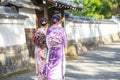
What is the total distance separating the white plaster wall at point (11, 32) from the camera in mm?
11156

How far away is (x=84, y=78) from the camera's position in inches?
395

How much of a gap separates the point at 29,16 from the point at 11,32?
2562 millimetres

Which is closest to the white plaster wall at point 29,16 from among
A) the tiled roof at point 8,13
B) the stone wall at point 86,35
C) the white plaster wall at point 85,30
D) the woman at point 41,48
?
the tiled roof at point 8,13

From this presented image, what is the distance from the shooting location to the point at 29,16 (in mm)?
14211

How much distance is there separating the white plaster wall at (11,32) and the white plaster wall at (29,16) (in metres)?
1.14

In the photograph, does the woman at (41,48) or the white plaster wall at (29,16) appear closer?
the woman at (41,48)

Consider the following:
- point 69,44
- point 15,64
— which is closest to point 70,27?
point 69,44

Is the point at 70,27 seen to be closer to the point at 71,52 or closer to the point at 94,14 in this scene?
the point at 71,52

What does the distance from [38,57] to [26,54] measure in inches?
162

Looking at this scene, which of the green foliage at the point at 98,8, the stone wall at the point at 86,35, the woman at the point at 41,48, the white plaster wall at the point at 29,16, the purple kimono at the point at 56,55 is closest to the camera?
the purple kimono at the point at 56,55

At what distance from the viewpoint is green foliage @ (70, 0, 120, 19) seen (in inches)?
1286

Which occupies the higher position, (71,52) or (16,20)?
(16,20)

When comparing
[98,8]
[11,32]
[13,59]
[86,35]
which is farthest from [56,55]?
[98,8]

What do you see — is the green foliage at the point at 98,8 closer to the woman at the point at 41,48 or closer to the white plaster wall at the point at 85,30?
the white plaster wall at the point at 85,30
